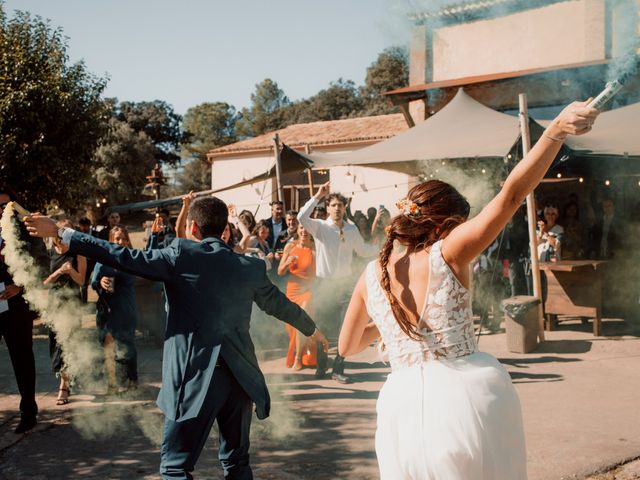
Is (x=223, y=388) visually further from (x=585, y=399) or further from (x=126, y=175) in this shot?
(x=126, y=175)

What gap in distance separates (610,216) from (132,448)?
9.66 meters

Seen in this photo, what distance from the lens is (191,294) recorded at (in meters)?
3.62

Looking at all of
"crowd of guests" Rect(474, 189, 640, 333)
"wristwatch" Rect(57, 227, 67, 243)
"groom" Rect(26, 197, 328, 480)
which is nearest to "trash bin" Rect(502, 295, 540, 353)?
"crowd of guests" Rect(474, 189, 640, 333)

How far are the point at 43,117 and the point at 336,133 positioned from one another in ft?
63.4

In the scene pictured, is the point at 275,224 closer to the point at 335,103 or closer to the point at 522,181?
the point at 522,181

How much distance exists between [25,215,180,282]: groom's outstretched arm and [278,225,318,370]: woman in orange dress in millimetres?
4576

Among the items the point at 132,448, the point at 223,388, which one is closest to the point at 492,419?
the point at 223,388

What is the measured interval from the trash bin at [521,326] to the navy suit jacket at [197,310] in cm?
585

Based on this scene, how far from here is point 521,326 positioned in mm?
8773

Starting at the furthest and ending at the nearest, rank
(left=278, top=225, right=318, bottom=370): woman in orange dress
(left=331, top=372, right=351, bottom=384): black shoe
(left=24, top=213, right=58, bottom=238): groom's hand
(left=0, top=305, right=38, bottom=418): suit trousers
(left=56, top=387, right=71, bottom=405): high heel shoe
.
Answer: (left=278, top=225, right=318, bottom=370): woman in orange dress → (left=331, top=372, right=351, bottom=384): black shoe → (left=56, top=387, right=71, bottom=405): high heel shoe → (left=0, top=305, right=38, bottom=418): suit trousers → (left=24, top=213, right=58, bottom=238): groom's hand

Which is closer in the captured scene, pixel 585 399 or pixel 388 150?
pixel 585 399

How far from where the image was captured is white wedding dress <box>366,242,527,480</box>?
238 centimetres

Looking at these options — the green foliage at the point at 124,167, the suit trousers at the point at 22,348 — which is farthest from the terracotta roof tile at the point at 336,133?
the suit trousers at the point at 22,348

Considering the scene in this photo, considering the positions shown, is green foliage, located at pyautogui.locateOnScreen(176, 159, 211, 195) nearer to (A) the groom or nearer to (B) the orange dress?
(B) the orange dress
